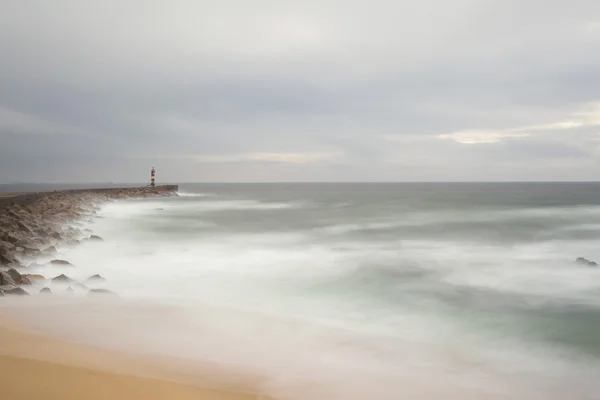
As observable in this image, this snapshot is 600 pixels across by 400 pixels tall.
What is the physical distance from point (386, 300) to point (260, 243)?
22.5 ft

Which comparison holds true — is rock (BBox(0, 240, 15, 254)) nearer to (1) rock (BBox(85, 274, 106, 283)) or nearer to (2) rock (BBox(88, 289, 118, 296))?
(1) rock (BBox(85, 274, 106, 283))

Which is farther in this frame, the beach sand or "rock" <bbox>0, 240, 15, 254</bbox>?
"rock" <bbox>0, 240, 15, 254</bbox>

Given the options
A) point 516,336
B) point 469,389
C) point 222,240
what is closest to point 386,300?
point 516,336

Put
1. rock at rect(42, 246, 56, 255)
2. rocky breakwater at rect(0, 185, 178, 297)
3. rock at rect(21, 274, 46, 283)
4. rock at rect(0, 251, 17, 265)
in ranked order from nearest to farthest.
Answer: rocky breakwater at rect(0, 185, 178, 297)
rock at rect(21, 274, 46, 283)
rock at rect(0, 251, 17, 265)
rock at rect(42, 246, 56, 255)

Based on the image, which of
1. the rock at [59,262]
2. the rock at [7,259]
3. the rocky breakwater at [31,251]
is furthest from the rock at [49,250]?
the rock at [7,259]

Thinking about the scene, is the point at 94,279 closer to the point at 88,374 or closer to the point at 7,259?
the point at 7,259

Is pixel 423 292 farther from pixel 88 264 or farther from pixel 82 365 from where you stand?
pixel 88 264

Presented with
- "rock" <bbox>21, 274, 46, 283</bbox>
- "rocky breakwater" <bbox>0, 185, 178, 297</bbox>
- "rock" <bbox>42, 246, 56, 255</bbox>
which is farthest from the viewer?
"rock" <bbox>42, 246, 56, 255</bbox>

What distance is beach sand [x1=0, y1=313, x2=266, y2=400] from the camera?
118 inches

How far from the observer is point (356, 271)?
9258mm

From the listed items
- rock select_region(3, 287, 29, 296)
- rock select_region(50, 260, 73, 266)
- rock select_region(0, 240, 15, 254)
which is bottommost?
rock select_region(50, 260, 73, 266)

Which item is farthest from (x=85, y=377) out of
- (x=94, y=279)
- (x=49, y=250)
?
(x=49, y=250)

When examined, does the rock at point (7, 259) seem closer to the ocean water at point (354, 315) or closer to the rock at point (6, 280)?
the ocean water at point (354, 315)

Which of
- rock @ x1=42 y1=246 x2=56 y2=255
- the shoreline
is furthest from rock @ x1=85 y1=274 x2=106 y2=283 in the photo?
rock @ x1=42 y1=246 x2=56 y2=255
